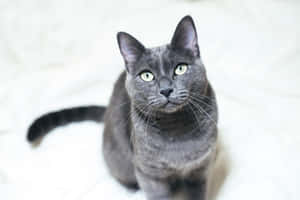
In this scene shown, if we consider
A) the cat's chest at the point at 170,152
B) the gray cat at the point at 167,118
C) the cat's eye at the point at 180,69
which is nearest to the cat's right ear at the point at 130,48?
the gray cat at the point at 167,118

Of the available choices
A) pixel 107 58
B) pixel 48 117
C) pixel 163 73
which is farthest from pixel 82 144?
pixel 163 73

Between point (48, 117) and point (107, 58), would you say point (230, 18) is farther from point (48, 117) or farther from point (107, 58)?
point (48, 117)

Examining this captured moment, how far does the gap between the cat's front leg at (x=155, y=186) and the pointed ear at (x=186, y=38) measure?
428 millimetres

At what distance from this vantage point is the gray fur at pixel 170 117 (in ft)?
3.62

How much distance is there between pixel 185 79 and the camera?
1099mm

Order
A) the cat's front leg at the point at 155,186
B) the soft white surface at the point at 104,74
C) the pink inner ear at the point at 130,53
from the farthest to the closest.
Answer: the soft white surface at the point at 104,74 < the cat's front leg at the point at 155,186 < the pink inner ear at the point at 130,53

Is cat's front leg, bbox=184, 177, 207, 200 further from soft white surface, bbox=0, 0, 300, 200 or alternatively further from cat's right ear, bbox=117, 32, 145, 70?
cat's right ear, bbox=117, 32, 145, 70

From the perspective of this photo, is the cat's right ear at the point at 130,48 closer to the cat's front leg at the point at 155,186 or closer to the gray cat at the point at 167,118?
the gray cat at the point at 167,118

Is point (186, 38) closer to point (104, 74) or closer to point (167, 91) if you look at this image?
point (167, 91)

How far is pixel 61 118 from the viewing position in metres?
1.65

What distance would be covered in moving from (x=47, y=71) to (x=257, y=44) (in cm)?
106

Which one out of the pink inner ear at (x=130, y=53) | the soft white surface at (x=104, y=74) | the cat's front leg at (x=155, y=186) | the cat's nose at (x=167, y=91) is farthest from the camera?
the soft white surface at (x=104, y=74)

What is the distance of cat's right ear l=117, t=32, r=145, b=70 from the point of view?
1149 mm

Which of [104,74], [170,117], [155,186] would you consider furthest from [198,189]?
[104,74]
